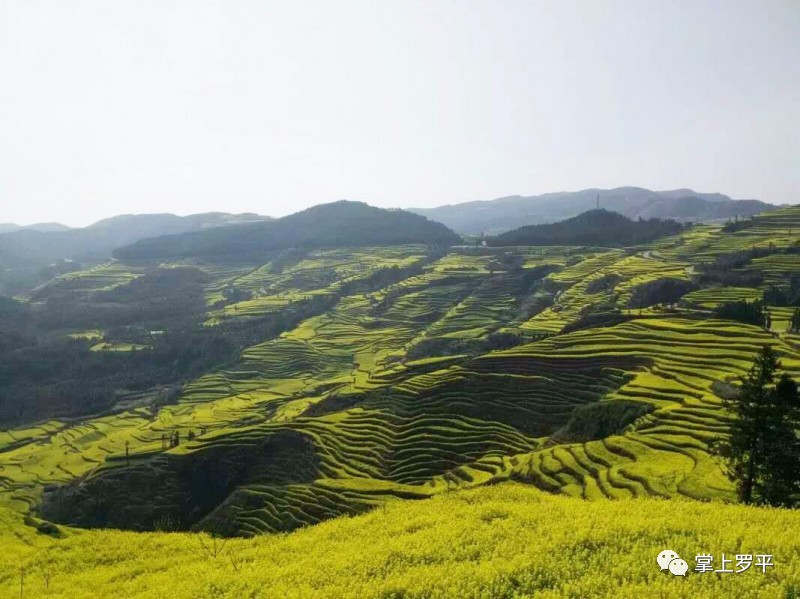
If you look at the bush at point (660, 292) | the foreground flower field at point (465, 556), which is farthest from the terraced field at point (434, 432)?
the foreground flower field at point (465, 556)

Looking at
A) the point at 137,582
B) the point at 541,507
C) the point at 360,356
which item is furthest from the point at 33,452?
the point at 541,507

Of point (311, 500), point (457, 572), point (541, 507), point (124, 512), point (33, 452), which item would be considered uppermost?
point (457, 572)

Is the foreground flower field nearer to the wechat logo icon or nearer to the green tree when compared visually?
the wechat logo icon

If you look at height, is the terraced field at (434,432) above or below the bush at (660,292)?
below

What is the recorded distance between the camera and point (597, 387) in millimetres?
59719

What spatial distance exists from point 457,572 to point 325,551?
8399 mm

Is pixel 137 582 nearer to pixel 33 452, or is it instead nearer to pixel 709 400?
pixel 709 400

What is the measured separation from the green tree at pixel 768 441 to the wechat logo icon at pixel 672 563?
15976 millimetres

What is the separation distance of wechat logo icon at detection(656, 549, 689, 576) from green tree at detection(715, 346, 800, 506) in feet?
52.4

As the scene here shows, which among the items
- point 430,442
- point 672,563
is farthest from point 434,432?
point 672,563

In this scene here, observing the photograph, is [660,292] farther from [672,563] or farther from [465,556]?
[672,563]

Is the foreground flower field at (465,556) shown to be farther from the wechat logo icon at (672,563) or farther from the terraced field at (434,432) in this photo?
the terraced field at (434,432)

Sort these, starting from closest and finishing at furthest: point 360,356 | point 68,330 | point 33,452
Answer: point 33,452, point 360,356, point 68,330

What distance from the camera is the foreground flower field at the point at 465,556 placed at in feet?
52.4
